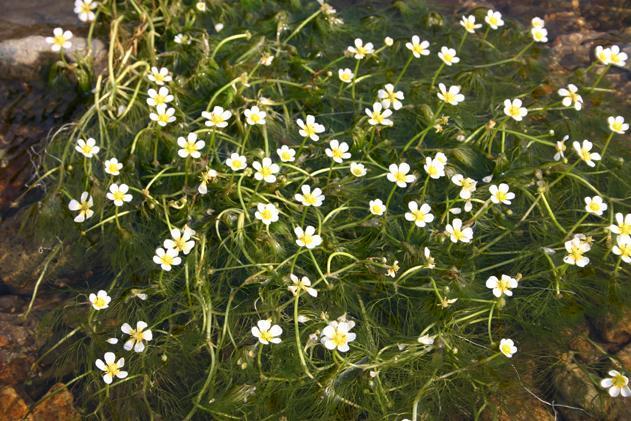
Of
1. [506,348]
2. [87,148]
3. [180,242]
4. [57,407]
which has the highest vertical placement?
[87,148]

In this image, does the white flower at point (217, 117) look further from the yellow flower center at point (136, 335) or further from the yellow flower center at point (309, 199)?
the yellow flower center at point (136, 335)

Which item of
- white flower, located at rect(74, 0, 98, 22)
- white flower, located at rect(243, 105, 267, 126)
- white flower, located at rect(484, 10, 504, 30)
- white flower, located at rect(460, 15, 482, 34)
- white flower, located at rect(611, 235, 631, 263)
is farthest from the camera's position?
white flower, located at rect(484, 10, 504, 30)

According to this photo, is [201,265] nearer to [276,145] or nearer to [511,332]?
[276,145]

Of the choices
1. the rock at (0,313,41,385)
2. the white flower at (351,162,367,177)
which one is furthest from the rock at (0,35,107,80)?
the white flower at (351,162,367,177)

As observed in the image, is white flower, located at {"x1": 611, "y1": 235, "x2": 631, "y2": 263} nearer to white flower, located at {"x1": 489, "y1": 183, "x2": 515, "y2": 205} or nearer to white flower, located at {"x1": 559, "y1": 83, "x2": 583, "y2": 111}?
white flower, located at {"x1": 489, "y1": 183, "x2": 515, "y2": 205}

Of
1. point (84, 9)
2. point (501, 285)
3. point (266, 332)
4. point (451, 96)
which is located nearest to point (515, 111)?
point (451, 96)

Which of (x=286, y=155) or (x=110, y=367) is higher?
(x=286, y=155)

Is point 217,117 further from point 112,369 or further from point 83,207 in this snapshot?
point 112,369
